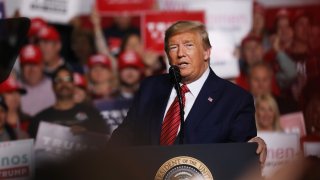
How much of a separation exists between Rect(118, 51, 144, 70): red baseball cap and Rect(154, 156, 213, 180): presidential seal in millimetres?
3661

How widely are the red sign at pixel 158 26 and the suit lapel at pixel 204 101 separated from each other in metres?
3.14

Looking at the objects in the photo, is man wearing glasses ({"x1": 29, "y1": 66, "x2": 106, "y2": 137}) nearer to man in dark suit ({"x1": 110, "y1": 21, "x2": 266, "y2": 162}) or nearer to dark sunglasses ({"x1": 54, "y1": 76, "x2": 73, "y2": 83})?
dark sunglasses ({"x1": 54, "y1": 76, "x2": 73, "y2": 83})

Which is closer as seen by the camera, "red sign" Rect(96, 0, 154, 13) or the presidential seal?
the presidential seal

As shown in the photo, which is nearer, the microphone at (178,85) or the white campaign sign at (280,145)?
the microphone at (178,85)

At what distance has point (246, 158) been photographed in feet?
6.92

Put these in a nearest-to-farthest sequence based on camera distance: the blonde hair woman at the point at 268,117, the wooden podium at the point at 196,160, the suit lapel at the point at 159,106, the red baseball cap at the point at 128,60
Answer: the wooden podium at the point at 196,160, the suit lapel at the point at 159,106, the blonde hair woman at the point at 268,117, the red baseball cap at the point at 128,60

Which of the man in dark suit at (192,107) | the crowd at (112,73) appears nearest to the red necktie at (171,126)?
the man in dark suit at (192,107)

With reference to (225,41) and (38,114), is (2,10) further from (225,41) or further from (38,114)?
(225,41)

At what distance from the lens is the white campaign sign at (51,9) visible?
5965mm

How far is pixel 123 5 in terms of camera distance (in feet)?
20.3

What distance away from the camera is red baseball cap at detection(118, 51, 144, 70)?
572 cm

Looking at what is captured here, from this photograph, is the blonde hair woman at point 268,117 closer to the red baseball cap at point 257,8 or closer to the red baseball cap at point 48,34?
the red baseball cap at point 257,8

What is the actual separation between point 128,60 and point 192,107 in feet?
10.7

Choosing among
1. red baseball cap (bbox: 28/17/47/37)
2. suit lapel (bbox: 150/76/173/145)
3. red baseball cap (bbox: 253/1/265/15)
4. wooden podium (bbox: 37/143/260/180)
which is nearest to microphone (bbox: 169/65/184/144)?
suit lapel (bbox: 150/76/173/145)
